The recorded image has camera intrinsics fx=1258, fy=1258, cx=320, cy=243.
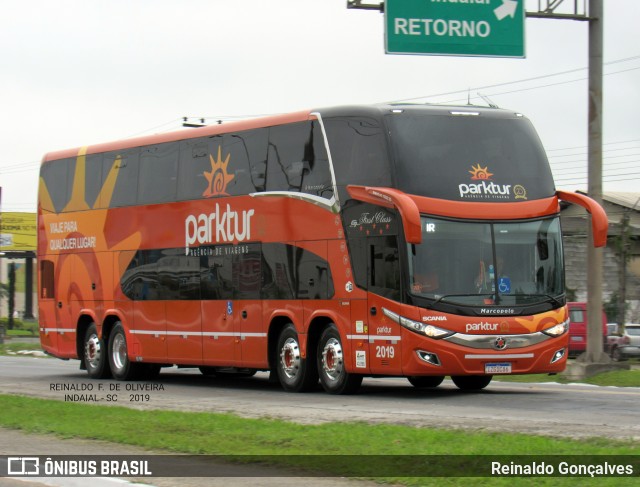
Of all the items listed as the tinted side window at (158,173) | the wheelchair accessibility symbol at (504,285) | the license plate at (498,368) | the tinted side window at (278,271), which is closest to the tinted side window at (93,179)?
the tinted side window at (158,173)

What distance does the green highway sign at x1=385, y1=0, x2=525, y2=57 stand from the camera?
2277 cm

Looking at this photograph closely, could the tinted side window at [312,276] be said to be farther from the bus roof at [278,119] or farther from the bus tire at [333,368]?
the bus roof at [278,119]

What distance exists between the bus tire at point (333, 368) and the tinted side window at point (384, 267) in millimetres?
1358

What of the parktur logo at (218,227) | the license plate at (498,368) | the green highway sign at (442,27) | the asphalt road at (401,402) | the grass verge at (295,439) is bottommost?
the asphalt road at (401,402)

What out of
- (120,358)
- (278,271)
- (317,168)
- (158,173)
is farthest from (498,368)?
(120,358)

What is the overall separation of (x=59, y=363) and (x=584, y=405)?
76.7 feet

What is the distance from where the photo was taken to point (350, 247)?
66.0 ft

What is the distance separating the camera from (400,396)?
20.2 metres

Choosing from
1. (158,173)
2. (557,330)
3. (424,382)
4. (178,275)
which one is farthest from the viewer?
(158,173)

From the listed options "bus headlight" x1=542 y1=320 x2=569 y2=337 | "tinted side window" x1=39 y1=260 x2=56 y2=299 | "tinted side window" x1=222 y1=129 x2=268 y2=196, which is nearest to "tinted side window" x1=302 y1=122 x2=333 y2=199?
"tinted side window" x1=222 y1=129 x2=268 y2=196

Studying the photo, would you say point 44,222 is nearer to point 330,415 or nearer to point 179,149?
point 179,149

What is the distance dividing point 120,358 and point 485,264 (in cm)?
1020

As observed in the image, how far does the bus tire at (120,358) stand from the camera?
26.2m

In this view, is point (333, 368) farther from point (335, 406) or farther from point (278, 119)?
point (278, 119)
